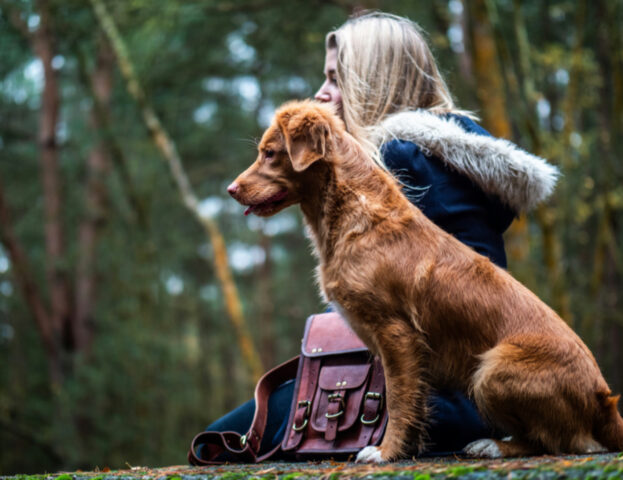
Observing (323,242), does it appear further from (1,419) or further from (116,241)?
(116,241)

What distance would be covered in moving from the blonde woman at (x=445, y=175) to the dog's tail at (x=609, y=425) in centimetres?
63

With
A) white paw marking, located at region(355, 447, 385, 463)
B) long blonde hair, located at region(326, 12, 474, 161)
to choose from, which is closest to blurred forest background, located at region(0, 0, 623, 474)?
long blonde hair, located at region(326, 12, 474, 161)

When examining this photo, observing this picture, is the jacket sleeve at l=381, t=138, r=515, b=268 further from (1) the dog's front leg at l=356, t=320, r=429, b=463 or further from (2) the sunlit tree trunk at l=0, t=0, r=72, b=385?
(2) the sunlit tree trunk at l=0, t=0, r=72, b=385

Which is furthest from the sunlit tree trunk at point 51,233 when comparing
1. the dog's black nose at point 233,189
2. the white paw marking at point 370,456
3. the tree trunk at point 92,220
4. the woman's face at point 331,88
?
the white paw marking at point 370,456

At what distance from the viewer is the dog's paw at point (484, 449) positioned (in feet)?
9.77

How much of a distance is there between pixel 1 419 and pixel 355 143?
9.93 meters

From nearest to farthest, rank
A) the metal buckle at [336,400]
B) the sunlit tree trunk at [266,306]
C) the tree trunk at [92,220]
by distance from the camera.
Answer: the metal buckle at [336,400] → the tree trunk at [92,220] → the sunlit tree trunk at [266,306]

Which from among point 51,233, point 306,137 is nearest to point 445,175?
point 306,137

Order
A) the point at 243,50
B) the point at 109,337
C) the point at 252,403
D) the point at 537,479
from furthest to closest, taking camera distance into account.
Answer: the point at 109,337
the point at 243,50
the point at 252,403
the point at 537,479

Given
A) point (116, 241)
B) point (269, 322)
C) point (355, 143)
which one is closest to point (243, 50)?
point (116, 241)

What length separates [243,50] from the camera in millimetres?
14266

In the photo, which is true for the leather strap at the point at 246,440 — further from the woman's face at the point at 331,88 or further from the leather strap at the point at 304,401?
the woman's face at the point at 331,88

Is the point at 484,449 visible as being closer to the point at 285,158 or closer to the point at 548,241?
the point at 285,158

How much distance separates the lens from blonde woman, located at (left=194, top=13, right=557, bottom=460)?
3.44m
